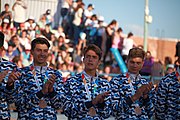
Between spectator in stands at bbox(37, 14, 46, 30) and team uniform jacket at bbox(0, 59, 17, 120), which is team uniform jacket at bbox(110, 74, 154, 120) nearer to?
team uniform jacket at bbox(0, 59, 17, 120)

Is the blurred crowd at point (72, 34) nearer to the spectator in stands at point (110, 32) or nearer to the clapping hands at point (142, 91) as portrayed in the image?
the spectator in stands at point (110, 32)

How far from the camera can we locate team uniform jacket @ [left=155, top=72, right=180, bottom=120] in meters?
6.58

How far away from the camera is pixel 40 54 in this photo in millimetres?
6223

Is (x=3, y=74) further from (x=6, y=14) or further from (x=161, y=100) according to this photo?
(x=6, y=14)

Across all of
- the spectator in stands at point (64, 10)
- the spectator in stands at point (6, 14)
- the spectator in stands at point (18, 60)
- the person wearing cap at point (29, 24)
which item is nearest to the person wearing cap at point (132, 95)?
the spectator in stands at point (18, 60)

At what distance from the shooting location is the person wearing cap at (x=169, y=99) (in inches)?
259

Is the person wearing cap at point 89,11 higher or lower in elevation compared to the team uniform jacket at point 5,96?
higher

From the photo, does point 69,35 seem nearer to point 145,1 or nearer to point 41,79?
point 145,1

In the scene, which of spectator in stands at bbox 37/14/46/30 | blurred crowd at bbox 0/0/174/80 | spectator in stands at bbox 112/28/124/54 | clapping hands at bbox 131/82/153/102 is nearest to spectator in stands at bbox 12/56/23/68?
blurred crowd at bbox 0/0/174/80

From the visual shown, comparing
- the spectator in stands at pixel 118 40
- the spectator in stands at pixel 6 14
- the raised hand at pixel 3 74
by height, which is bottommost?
the raised hand at pixel 3 74

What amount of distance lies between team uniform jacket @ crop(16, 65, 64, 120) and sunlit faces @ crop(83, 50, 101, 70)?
43 centimetres

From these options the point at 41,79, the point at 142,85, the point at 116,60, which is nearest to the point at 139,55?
the point at 142,85

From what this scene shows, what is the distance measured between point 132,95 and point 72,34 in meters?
11.2

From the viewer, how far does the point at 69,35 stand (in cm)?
1744
